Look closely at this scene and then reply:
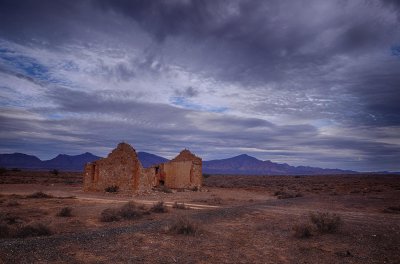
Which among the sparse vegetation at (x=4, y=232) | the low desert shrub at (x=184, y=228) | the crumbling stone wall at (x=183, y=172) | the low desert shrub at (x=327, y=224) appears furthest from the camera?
the crumbling stone wall at (x=183, y=172)

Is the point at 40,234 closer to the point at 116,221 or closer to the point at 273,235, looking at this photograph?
the point at 116,221

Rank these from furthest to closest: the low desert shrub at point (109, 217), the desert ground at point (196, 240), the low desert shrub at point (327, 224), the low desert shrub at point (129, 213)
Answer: the low desert shrub at point (129, 213), the low desert shrub at point (109, 217), the low desert shrub at point (327, 224), the desert ground at point (196, 240)

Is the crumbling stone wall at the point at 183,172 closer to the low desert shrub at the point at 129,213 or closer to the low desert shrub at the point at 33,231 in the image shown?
the low desert shrub at the point at 129,213

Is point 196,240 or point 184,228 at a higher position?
point 184,228

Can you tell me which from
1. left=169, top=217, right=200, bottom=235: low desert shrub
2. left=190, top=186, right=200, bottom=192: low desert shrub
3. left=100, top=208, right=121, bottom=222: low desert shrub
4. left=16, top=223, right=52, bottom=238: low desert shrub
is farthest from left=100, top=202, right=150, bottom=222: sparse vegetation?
left=190, top=186, right=200, bottom=192: low desert shrub

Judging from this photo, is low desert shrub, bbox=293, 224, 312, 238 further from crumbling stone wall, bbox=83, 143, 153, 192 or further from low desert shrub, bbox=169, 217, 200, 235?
crumbling stone wall, bbox=83, 143, 153, 192

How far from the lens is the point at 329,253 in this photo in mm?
9922

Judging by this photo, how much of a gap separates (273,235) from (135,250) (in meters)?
5.28

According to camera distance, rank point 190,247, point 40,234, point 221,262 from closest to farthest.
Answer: point 221,262 < point 190,247 < point 40,234

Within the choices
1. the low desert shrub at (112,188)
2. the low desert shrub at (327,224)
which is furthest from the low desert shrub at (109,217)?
the low desert shrub at (112,188)

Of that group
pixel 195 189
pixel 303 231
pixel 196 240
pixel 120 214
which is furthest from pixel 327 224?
pixel 195 189

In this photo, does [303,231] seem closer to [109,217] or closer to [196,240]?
[196,240]

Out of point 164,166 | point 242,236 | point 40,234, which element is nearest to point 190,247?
point 242,236

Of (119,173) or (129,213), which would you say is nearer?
(129,213)
